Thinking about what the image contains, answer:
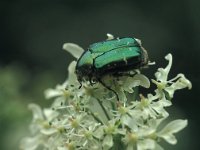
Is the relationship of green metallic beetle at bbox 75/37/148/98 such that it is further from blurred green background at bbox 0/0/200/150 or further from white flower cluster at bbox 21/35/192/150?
blurred green background at bbox 0/0/200/150

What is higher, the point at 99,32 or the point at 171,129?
the point at 99,32

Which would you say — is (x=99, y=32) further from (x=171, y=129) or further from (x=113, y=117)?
(x=171, y=129)

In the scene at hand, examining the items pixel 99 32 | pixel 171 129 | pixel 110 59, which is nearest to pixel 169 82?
pixel 171 129

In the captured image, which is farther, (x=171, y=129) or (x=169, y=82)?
(x=169, y=82)

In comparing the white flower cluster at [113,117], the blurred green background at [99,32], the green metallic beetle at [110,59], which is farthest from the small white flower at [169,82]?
the blurred green background at [99,32]

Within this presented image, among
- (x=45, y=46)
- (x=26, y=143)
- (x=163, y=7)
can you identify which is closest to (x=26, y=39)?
(x=45, y=46)

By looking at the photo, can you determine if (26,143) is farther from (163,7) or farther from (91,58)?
(163,7)

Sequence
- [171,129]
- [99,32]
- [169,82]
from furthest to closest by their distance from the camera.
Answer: [99,32]
[169,82]
[171,129]

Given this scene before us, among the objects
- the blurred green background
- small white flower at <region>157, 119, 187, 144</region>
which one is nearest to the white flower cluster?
small white flower at <region>157, 119, 187, 144</region>
